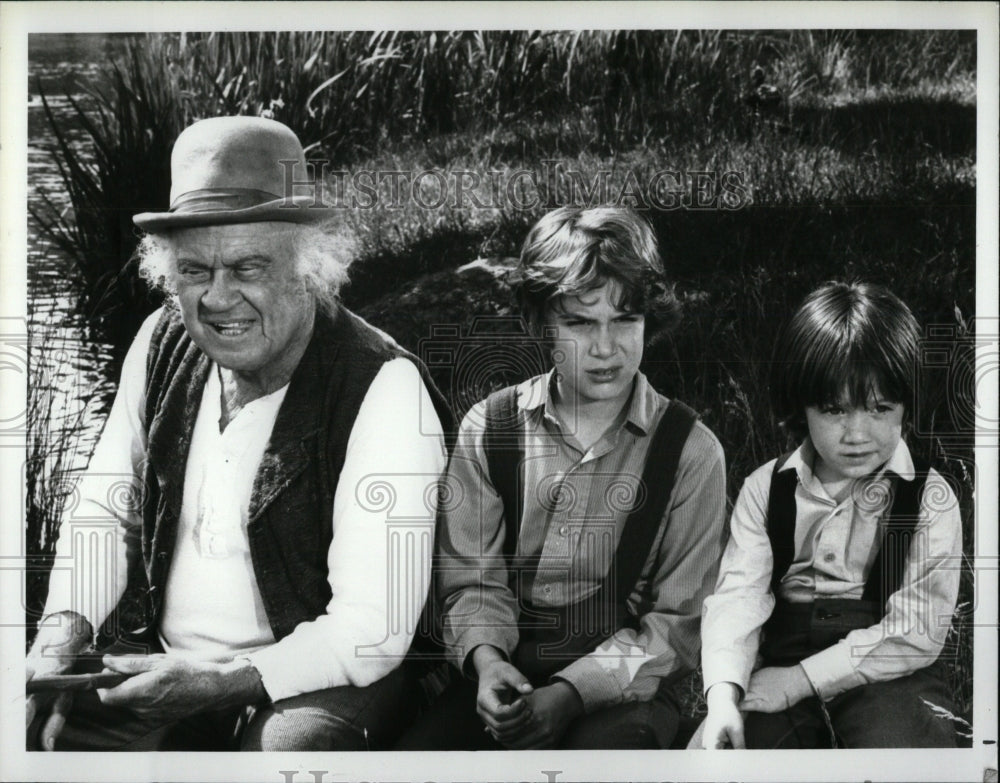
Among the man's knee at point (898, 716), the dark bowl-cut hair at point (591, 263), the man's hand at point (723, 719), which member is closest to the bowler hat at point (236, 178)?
the dark bowl-cut hair at point (591, 263)

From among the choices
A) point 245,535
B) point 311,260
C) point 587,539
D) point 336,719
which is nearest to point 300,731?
point 336,719

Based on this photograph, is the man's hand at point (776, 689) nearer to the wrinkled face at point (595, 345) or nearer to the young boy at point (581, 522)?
the young boy at point (581, 522)

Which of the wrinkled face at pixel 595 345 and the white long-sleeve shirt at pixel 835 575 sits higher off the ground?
the wrinkled face at pixel 595 345

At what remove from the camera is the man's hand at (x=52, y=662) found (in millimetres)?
4414

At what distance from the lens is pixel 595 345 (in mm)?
4379

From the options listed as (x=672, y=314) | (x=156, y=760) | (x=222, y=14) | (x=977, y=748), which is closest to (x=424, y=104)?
(x=222, y=14)

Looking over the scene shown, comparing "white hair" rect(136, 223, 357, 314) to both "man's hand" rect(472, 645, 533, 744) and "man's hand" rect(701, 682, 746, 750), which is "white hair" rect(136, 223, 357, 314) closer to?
"man's hand" rect(472, 645, 533, 744)

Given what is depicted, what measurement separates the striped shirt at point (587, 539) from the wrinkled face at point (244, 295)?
71cm

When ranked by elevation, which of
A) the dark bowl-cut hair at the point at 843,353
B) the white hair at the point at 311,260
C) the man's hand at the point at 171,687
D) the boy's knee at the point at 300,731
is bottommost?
the boy's knee at the point at 300,731

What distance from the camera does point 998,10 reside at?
179 inches

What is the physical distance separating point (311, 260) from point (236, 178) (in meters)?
0.38

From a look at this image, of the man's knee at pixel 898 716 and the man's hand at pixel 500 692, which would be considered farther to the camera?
the man's knee at pixel 898 716

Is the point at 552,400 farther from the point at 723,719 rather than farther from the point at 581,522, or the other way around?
the point at 723,719

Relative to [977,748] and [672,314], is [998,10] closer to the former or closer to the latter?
[672,314]
